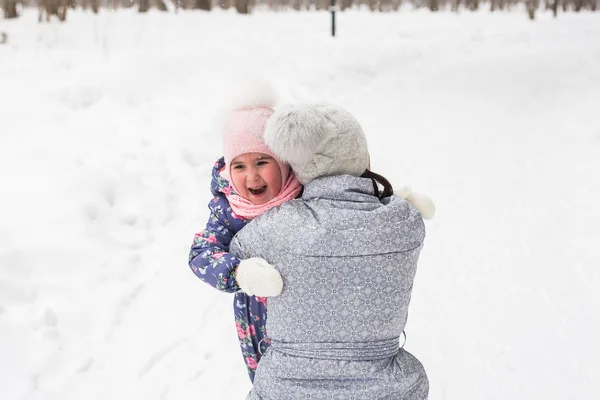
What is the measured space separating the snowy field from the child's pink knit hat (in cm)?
179

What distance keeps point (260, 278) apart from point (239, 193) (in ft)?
1.37

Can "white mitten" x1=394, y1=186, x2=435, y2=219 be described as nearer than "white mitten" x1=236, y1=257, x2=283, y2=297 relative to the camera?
No

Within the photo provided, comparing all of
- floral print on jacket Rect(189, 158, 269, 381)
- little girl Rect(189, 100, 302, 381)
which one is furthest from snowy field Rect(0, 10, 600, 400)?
little girl Rect(189, 100, 302, 381)

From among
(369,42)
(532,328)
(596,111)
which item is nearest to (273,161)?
(532,328)

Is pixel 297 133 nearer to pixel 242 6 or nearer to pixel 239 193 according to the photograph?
pixel 239 193

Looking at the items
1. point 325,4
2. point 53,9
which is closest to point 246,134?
point 53,9

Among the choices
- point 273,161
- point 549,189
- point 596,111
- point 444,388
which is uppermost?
point 273,161

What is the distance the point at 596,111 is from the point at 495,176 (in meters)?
2.07

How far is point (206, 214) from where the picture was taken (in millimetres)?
5148

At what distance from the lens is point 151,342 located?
3.74 m

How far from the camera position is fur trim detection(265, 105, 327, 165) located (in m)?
1.78

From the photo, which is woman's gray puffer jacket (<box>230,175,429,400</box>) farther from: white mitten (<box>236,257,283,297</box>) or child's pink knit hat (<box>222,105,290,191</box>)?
child's pink knit hat (<box>222,105,290,191</box>)

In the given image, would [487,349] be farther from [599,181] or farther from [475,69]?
[475,69]

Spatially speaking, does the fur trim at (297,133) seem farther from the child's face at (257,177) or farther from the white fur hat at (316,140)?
the child's face at (257,177)
